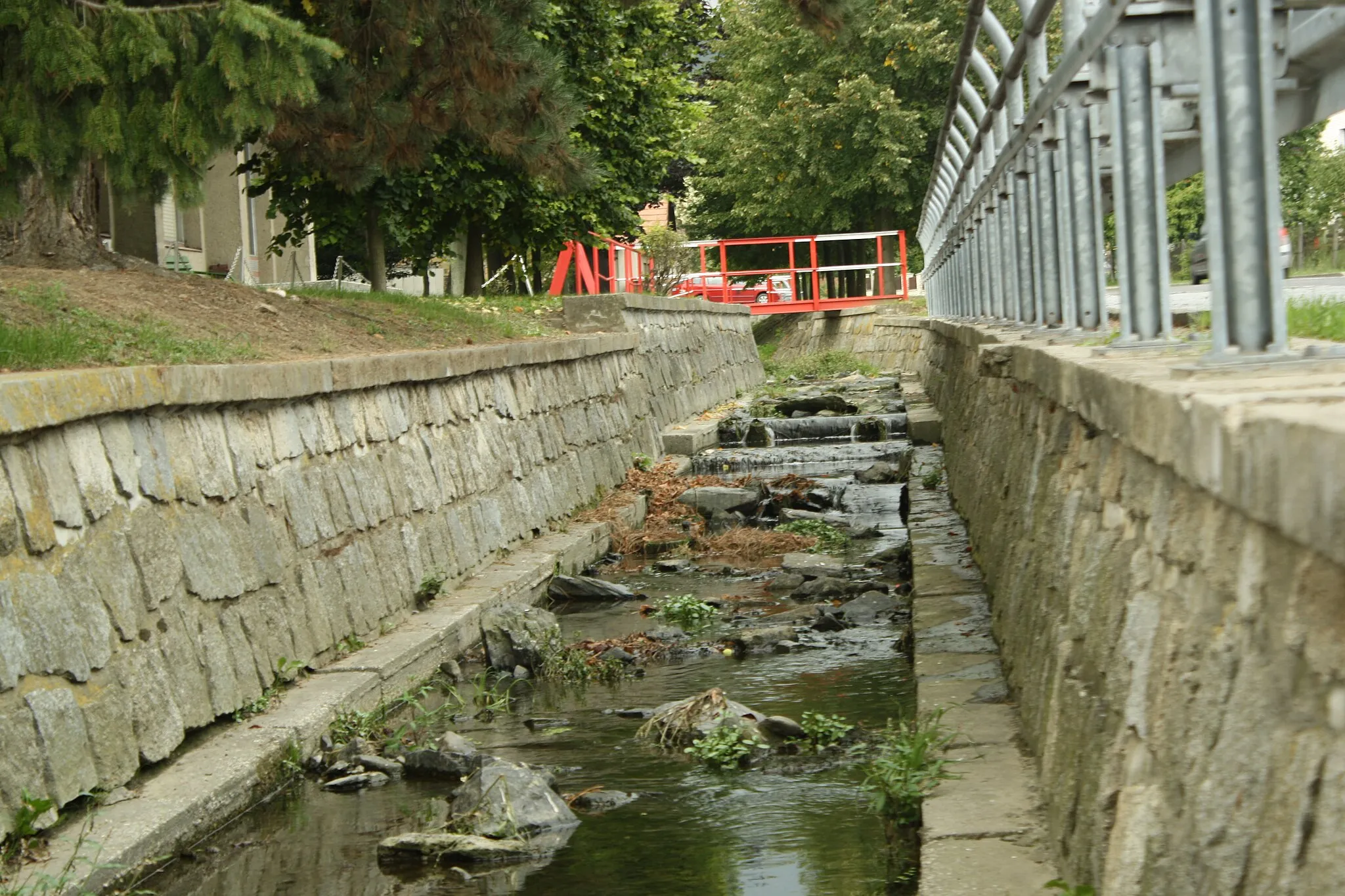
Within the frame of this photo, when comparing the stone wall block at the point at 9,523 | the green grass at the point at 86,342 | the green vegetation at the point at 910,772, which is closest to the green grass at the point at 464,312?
the green grass at the point at 86,342

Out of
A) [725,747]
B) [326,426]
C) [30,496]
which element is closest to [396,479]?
[326,426]

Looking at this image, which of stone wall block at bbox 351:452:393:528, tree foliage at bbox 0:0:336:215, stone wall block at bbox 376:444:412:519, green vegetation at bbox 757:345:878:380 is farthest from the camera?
green vegetation at bbox 757:345:878:380

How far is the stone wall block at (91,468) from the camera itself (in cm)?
502

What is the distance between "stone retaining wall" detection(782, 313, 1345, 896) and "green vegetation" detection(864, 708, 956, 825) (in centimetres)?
34

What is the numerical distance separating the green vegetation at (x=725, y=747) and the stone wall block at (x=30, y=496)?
103 inches

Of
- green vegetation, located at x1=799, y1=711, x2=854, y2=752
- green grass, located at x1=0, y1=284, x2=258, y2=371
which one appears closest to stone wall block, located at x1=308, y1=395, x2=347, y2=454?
green grass, located at x1=0, y1=284, x2=258, y2=371

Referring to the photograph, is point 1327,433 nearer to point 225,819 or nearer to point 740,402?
point 225,819

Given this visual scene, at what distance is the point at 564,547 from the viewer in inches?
414

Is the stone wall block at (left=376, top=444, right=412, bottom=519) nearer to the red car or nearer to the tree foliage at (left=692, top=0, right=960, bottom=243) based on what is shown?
the red car

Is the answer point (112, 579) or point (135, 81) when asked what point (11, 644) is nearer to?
point (112, 579)

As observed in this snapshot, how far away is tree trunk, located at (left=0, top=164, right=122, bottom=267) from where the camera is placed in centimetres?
959

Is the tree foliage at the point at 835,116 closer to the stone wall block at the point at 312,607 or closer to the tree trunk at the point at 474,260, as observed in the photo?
the tree trunk at the point at 474,260

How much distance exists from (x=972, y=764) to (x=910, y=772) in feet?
0.70

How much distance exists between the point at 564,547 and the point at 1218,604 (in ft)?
27.3
